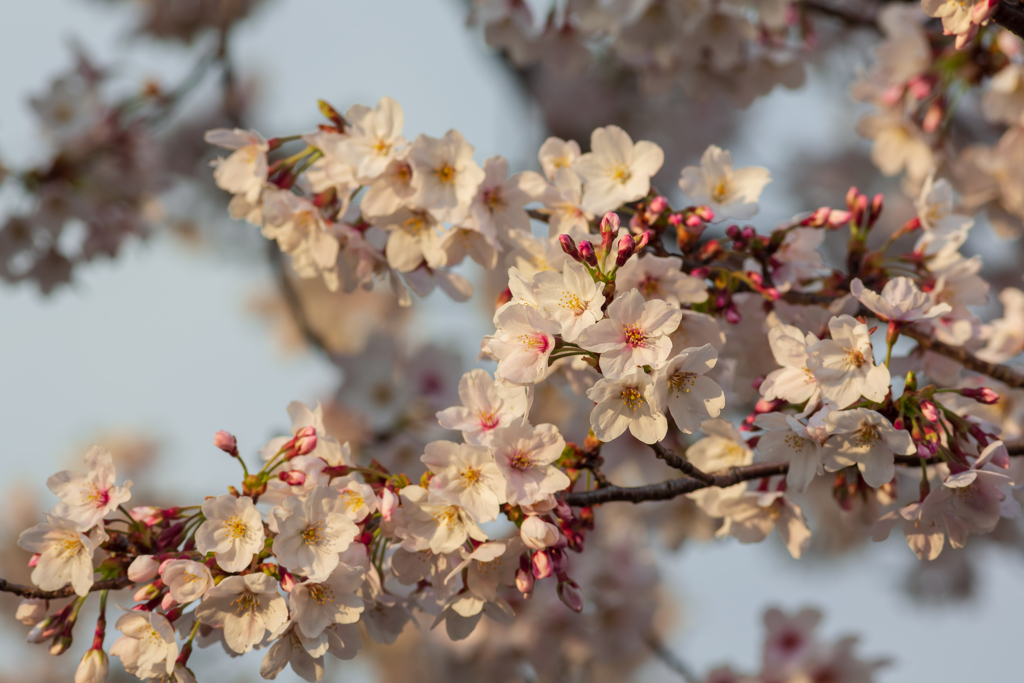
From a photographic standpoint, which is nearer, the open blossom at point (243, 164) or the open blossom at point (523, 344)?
the open blossom at point (523, 344)

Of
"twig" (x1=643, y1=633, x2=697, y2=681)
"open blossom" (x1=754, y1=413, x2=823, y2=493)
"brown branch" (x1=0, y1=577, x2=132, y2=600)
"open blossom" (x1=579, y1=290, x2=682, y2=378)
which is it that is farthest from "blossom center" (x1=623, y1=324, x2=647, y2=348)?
"twig" (x1=643, y1=633, x2=697, y2=681)

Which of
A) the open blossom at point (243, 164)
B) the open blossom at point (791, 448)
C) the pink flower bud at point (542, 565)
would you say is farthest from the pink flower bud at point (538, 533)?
the open blossom at point (243, 164)

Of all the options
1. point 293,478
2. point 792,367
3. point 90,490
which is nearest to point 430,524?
point 293,478

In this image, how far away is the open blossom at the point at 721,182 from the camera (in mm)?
2156

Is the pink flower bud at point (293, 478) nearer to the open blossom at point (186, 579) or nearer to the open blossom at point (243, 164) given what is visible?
the open blossom at point (186, 579)

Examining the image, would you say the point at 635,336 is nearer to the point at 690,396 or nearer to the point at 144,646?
the point at 690,396

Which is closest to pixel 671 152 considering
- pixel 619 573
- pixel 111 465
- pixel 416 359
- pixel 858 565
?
pixel 416 359

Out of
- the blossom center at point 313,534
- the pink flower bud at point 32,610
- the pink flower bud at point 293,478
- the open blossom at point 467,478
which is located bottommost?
the pink flower bud at point 32,610

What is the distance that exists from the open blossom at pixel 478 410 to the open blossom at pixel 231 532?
451 millimetres

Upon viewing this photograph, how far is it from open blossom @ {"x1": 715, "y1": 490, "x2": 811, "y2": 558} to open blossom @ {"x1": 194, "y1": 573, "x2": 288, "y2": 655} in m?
1.19

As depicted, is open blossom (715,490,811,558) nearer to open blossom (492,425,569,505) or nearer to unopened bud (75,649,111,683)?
open blossom (492,425,569,505)

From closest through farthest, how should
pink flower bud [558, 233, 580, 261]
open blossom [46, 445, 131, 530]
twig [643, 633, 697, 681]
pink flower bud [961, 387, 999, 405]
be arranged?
pink flower bud [558, 233, 580, 261]
open blossom [46, 445, 131, 530]
pink flower bud [961, 387, 999, 405]
twig [643, 633, 697, 681]

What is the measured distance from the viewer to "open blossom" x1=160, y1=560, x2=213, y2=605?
5.42 ft

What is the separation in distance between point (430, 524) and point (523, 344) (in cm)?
46
